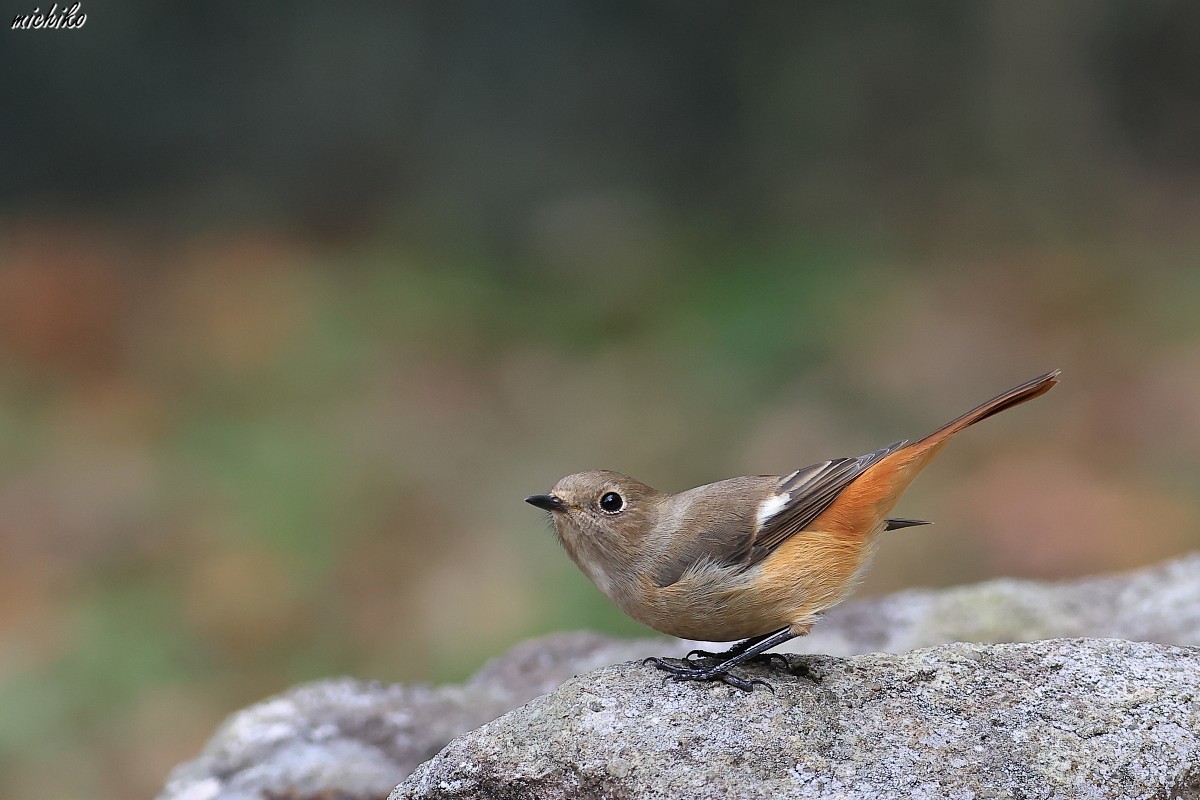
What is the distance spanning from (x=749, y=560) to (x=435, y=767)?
1062mm

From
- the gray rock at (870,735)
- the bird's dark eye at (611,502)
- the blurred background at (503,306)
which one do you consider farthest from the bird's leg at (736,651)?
the blurred background at (503,306)

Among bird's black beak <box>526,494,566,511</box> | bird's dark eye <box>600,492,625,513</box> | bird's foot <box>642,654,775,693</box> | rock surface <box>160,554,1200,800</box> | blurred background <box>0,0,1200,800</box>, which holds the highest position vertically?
blurred background <box>0,0,1200,800</box>

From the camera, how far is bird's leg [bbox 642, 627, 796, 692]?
3207 mm

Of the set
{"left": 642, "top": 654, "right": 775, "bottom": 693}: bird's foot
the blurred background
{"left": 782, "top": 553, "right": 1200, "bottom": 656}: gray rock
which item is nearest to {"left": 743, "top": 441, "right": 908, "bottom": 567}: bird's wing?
{"left": 642, "top": 654, "right": 775, "bottom": 693}: bird's foot

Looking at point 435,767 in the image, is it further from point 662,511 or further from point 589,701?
point 662,511

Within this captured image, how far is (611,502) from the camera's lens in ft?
11.8

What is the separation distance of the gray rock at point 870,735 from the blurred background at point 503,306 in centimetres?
379

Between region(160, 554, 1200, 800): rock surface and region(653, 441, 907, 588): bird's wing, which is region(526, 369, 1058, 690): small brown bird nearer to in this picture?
region(653, 441, 907, 588): bird's wing

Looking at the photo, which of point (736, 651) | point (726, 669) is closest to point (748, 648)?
point (736, 651)

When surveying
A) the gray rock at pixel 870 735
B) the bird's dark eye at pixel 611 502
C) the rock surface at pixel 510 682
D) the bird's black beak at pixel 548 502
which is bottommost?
the gray rock at pixel 870 735

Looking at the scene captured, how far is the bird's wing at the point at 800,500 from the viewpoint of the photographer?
3514 millimetres

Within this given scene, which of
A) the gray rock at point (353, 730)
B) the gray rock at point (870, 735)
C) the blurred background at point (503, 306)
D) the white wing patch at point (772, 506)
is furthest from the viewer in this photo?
the blurred background at point (503, 306)

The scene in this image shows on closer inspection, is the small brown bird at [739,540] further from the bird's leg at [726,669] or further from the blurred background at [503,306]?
the blurred background at [503,306]

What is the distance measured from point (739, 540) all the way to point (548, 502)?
571 mm
